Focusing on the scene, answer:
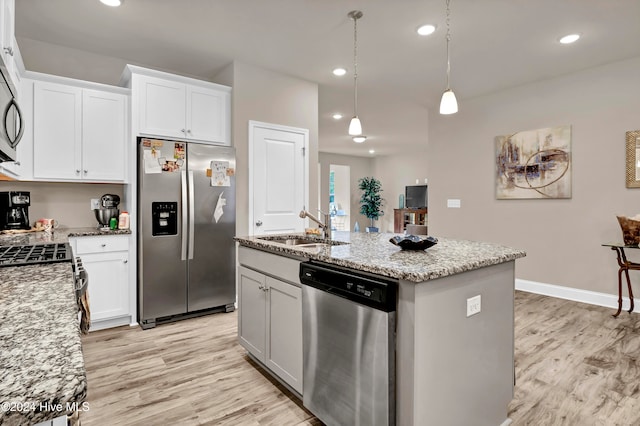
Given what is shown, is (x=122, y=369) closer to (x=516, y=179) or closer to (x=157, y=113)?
(x=157, y=113)

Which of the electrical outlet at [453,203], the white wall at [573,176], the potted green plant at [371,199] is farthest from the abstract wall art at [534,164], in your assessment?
the potted green plant at [371,199]

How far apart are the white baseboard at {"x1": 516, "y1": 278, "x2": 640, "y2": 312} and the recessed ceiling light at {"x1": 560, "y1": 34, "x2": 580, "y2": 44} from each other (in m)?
2.65

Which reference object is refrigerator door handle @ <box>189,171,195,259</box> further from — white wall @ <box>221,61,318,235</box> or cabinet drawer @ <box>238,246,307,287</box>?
cabinet drawer @ <box>238,246,307,287</box>

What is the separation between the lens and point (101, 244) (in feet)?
10.4

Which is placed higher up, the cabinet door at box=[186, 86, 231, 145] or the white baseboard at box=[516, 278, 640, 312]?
the cabinet door at box=[186, 86, 231, 145]

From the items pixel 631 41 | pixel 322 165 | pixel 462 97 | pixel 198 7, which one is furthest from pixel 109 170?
pixel 322 165

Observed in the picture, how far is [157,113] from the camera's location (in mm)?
3447

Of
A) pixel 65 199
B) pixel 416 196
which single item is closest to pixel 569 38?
pixel 65 199

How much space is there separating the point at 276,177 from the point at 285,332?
239cm

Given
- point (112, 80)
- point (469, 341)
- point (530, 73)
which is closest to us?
point (469, 341)

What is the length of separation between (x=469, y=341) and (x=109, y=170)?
11.1 ft

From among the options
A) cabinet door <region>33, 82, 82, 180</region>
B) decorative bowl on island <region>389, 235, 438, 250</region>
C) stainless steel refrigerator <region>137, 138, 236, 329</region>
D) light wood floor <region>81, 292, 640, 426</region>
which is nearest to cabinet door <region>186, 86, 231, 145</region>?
stainless steel refrigerator <region>137, 138, 236, 329</region>

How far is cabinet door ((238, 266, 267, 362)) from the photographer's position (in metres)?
2.35

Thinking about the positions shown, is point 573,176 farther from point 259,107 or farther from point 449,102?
point 259,107
